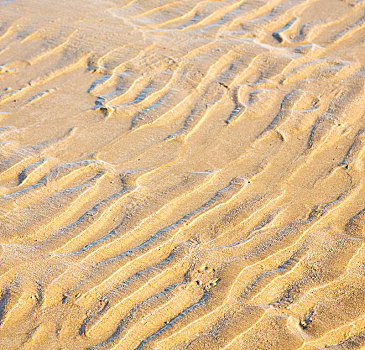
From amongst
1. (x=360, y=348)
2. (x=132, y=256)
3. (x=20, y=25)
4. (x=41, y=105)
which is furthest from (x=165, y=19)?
(x=360, y=348)

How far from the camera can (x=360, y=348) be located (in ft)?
5.67

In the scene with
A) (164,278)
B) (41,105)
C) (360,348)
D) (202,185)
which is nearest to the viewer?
(360,348)

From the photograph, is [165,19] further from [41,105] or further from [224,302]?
[224,302]

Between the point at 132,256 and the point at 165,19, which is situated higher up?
the point at 165,19

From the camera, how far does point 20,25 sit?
4508 millimetres

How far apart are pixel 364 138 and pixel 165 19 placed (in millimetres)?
2489

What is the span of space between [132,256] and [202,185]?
2.18 feet

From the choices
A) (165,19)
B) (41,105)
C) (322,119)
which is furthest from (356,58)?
(41,105)

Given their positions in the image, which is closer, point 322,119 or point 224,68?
point 322,119

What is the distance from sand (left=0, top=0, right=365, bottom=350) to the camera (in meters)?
1.90

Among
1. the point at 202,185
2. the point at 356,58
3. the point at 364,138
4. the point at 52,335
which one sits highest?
the point at 356,58

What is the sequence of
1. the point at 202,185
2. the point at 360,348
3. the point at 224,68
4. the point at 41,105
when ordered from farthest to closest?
the point at 224,68 → the point at 41,105 → the point at 202,185 → the point at 360,348

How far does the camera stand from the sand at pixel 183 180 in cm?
190

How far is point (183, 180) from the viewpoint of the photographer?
2674mm
